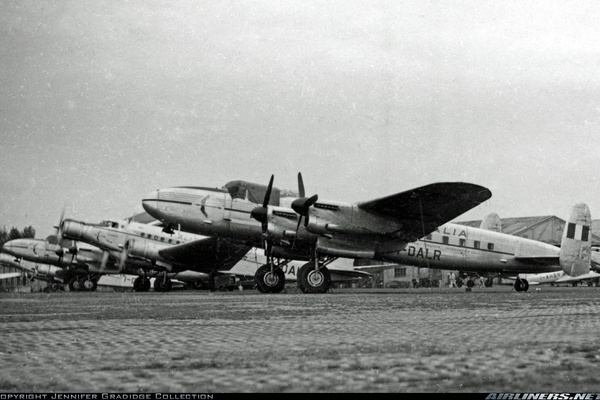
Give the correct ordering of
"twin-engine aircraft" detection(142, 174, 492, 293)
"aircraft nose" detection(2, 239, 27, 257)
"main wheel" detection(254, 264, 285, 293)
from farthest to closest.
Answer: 1. "aircraft nose" detection(2, 239, 27, 257)
2. "main wheel" detection(254, 264, 285, 293)
3. "twin-engine aircraft" detection(142, 174, 492, 293)

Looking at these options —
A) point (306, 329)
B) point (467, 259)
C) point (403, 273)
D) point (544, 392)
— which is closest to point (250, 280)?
point (467, 259)

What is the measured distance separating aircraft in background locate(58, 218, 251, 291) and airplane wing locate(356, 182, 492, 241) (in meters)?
12.9

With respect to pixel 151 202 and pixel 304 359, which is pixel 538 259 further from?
pixel 304 359

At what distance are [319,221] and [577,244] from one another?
11.9 metres

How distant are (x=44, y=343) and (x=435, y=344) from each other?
6.08 feet

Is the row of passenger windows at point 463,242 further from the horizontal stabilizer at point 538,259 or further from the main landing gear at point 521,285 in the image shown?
the main landing gear at point 521,285

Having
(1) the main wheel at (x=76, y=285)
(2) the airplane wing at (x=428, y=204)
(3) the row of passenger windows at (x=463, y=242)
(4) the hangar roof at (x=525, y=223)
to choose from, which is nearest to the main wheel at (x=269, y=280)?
(2) the airplane wing at (x=428, y=204)

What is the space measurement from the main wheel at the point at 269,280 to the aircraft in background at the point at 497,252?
398 centimetres

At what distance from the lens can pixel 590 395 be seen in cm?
163

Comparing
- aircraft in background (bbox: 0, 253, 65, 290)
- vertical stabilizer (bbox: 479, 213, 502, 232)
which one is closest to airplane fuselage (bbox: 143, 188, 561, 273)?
vertical stabilizer (bbox: 479, 213, 502, 232)

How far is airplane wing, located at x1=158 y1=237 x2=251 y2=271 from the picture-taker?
29.5 m

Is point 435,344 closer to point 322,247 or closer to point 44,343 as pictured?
point 44,343

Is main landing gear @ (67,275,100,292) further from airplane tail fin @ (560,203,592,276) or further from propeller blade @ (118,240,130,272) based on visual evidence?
airplane tail fin @ (560,203,592,276)

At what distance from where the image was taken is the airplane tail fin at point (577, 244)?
2436 centimetres
